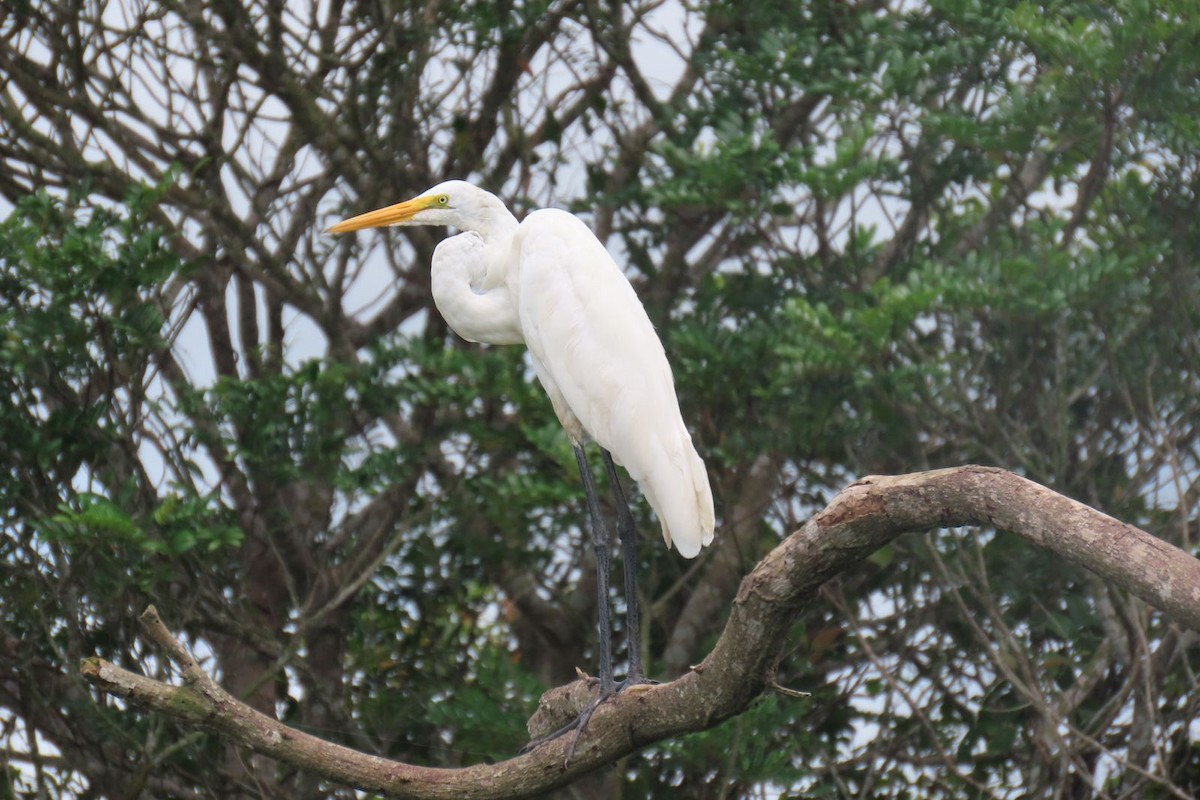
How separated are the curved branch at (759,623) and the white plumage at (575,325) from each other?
0.46m

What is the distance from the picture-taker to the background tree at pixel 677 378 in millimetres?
4242

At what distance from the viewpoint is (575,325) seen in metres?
3.16

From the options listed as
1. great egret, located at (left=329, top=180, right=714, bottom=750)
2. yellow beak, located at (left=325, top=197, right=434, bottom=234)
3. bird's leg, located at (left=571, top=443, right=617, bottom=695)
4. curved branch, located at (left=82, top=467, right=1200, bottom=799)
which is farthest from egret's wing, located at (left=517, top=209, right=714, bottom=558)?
curved branch, located at (left=82, top=467, right=1200, bottom=799)

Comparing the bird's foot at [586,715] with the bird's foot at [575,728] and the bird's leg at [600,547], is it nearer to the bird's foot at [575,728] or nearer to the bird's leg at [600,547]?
the bird's foot at [575,728]

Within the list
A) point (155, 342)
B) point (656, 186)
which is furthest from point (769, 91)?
point (155, 342)

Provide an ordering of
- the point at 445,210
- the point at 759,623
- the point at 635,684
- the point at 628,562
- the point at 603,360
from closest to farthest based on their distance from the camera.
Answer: the point at 759,623 < the point at 635,684 < the point at 603,360 < the point at 628,562 < the point at 445,210

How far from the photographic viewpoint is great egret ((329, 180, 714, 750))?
9.64ft

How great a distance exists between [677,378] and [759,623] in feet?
8.31

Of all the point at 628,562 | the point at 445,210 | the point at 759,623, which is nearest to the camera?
the point at 759,623

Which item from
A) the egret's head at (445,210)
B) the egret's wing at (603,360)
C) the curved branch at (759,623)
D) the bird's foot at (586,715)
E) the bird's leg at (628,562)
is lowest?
the curved branch at (759,623)

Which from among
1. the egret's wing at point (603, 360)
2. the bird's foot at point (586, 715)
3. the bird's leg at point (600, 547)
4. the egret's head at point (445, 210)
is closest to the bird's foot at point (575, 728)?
the bird's foot at point (586, 715)

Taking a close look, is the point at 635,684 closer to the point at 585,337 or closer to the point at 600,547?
the point at 600,547

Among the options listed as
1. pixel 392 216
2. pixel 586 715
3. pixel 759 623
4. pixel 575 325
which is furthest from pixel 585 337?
pixel 759 623

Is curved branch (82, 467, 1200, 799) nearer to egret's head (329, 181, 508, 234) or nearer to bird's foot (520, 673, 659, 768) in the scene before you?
bird's foot (520, 673, 659, 768)
